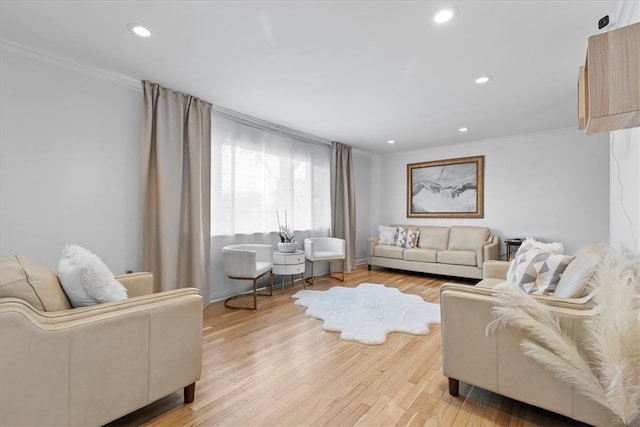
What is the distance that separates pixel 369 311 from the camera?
329 cm

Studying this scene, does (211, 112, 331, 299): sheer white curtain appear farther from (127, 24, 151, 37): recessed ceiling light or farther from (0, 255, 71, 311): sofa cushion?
(0, 255, 71, 311): sofa cushion

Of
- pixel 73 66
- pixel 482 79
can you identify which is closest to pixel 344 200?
pixel 482 79

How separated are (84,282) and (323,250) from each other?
3.73 meters

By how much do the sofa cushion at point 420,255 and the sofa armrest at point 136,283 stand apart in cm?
418

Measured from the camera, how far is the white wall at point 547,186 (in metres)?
4.34

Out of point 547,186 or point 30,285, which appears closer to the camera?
point 30,285

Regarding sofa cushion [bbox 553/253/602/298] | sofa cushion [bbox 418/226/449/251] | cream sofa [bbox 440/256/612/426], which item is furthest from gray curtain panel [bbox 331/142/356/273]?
sofa cushion [bbox 553/253/602/298]

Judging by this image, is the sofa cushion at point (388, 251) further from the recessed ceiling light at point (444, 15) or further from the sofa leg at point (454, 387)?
the recessed ceiling light at point (444, 15)

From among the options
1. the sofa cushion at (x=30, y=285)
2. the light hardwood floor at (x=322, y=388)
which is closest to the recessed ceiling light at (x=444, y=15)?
the light hardwood floor at (x=322, y=388)

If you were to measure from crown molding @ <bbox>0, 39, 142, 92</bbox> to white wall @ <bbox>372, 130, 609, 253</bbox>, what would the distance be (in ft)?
17.0

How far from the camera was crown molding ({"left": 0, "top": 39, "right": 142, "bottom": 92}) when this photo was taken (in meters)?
2.31

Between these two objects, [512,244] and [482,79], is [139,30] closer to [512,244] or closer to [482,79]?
[482,79]

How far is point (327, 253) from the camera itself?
15.7 feet

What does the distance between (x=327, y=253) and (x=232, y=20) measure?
3498 millimetres
